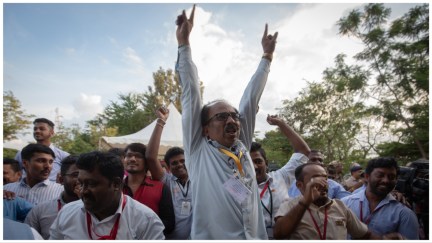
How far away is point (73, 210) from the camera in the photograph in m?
2.05

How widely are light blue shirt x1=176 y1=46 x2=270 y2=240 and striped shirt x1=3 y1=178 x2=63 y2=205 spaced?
6.65 ft

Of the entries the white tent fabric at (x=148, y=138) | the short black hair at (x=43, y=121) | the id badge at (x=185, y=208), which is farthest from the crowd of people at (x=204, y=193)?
the white tent fabric at (x=148, y=138)

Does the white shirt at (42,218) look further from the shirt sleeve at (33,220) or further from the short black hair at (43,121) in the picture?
the short black hair at (43,121)

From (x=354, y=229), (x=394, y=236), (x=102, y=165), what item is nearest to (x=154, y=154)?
(x=102, y=165)

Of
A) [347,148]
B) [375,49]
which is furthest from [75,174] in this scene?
[347,148]

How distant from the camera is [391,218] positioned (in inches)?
106

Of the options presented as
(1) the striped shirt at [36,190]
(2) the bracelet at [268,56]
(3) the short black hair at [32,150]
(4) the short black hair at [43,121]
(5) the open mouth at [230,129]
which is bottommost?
(1) the striped shirt at [36,190]

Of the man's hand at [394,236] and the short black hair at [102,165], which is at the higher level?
the short black hair at [102,165]

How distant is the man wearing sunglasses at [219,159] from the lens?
177 centimetres

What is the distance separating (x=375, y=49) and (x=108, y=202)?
13.3 metres

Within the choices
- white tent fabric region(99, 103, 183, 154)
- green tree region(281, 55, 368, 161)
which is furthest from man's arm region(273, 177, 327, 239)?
green tree region(281, 55, 368, 161)

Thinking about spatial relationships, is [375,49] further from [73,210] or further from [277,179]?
[73,210]

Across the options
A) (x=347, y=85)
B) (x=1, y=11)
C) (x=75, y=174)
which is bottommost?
(x=75, y=174)

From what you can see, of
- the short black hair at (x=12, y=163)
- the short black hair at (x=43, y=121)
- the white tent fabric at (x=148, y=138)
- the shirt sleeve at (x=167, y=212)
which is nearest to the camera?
the shirt sleeve at (x=167, y=212)
